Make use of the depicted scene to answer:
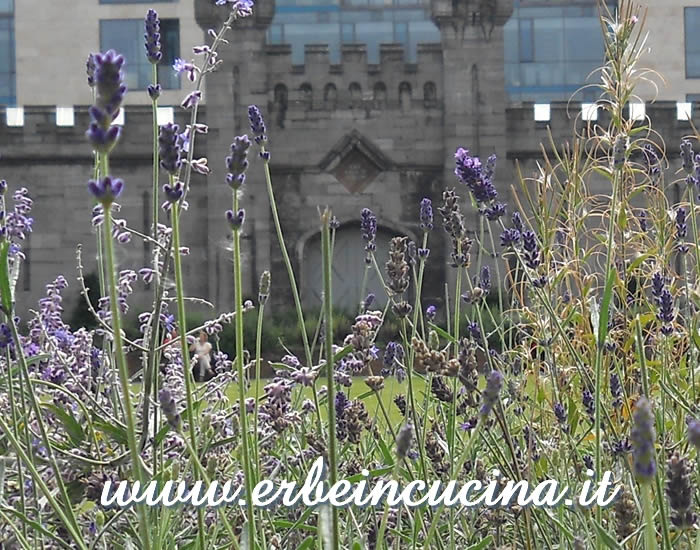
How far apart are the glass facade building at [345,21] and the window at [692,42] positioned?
6113mm

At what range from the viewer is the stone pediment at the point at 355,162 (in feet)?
56.5

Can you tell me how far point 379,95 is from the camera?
56.6 feet

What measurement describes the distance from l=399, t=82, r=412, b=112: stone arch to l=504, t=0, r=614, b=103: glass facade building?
862cm

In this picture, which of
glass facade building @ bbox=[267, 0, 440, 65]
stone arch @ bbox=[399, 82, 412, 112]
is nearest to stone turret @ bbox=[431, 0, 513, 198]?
stone arch @ bbox=[399, 82, 412, 112]

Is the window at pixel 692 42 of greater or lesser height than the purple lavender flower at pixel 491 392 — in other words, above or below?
above

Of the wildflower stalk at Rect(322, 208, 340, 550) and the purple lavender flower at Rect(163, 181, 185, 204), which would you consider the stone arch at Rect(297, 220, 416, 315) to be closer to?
the purple lavender flower at Rect(163, 181, 185, 204)

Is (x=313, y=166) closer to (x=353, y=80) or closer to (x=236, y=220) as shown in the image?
(x=353, y=80)

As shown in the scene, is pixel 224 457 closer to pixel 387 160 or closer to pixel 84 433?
pixel 84 433

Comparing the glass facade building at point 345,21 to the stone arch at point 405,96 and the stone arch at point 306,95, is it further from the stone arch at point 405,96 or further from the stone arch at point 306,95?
the stone arch at point 306,95

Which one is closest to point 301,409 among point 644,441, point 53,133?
point 644,441

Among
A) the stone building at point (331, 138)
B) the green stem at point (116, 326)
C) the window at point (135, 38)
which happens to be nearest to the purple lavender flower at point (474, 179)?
the green stem at point (116, 326)

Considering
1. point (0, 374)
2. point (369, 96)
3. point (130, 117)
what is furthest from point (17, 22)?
point (0, 374)

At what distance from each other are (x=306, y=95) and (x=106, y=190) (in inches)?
651

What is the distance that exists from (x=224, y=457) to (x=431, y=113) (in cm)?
1525
